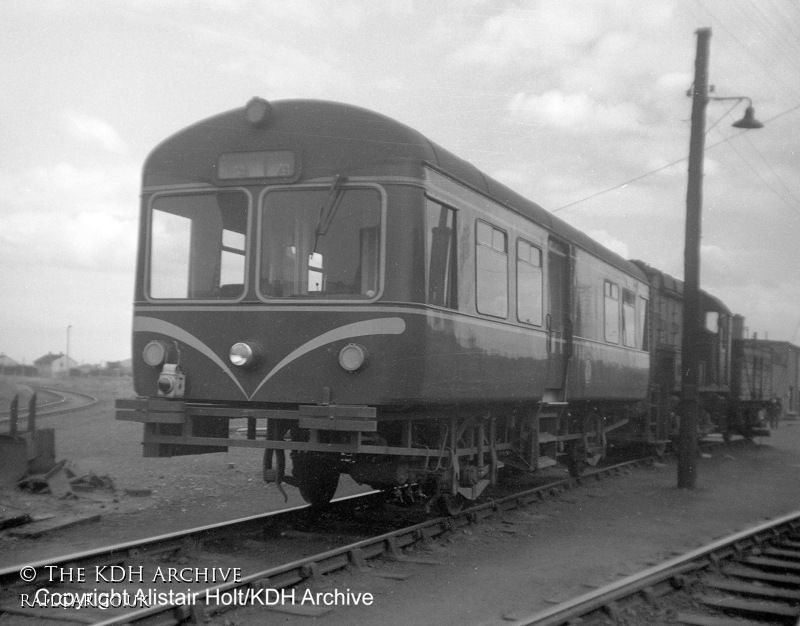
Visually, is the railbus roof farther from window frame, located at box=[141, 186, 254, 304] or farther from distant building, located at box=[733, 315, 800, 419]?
distant building, located at box=[733, 315, 800, 419]

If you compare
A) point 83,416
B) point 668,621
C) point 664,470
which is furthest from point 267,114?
point 83,416

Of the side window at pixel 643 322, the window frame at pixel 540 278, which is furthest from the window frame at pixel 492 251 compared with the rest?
the side window at pixel 643 322

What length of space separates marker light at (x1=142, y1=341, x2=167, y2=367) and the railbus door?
430 centimetres

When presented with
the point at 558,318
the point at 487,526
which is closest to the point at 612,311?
the point at 558,318

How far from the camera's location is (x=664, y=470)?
49.6 ft

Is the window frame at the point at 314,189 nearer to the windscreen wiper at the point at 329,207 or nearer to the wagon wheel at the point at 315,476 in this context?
the windscreen wiper at the point at 329,207

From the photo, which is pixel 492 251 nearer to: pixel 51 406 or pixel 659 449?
pixel 659 449

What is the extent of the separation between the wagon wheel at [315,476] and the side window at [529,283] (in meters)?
2.47

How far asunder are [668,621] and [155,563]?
3624 mm

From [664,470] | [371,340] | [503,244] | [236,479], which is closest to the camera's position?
[371,340]

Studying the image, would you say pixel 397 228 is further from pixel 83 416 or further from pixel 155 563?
pixel 83 416

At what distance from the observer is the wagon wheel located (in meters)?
8.12

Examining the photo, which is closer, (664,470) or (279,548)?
(279,548)

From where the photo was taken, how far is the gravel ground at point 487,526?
6031 millimetres
